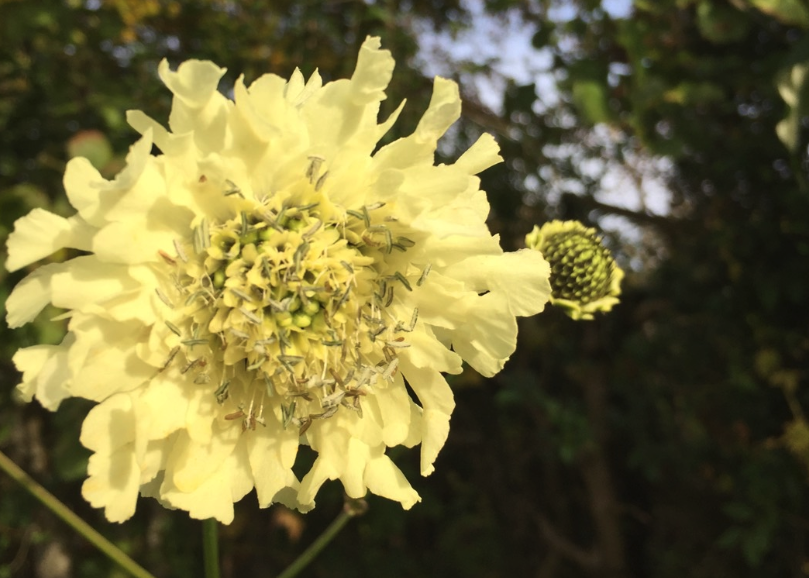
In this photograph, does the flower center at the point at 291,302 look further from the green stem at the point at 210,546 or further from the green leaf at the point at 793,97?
the green leaf at the point at 793,97

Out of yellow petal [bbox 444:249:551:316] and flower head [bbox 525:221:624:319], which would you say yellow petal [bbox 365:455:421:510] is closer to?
yellow petal [bbox 444:249:551:316]

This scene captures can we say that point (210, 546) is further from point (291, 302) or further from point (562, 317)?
point (562, 317)

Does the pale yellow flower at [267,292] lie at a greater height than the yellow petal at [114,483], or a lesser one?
greater

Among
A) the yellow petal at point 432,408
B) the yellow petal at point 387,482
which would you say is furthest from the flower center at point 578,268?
the yellow petal at point 387,482

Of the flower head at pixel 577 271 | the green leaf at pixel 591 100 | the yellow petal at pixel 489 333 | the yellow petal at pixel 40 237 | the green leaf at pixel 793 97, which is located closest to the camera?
the yellow petal at pixel 40 237

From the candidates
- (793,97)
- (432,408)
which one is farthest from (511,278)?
(793,97)

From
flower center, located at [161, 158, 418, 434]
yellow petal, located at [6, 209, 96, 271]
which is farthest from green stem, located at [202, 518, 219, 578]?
yellow petal, located at [6, 209, 96, 271]

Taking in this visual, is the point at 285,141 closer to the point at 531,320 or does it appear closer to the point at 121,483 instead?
the point at 121,483

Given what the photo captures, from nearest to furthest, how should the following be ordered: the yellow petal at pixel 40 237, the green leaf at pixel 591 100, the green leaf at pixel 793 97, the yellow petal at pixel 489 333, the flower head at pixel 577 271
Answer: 1. the yellow petal at pixel 40 237
2. the yellow petal at pixel 489 333
3. the flower head at pixel 577 271
4. the green leaf at pixel 793 97
5. the green leaf at pixel 591 100

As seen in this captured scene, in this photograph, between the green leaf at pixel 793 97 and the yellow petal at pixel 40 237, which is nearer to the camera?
the yellow petal at pixel 40 237
